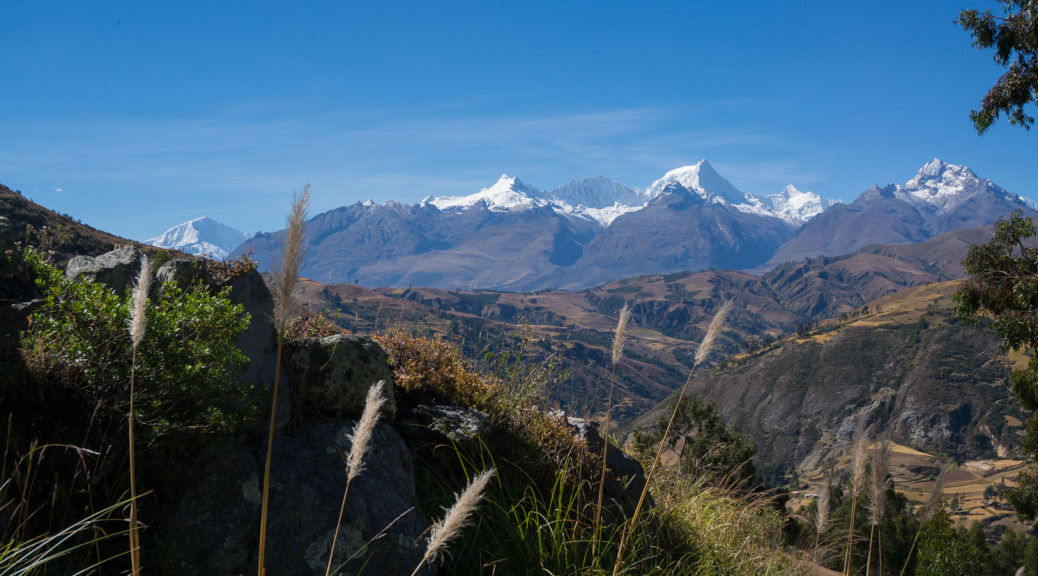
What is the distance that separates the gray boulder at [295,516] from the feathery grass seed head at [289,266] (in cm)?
164

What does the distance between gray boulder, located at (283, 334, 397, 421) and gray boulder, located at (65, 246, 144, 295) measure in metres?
1.32

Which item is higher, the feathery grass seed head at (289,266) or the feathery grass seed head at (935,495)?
the feathery grass seed head at (289,266)

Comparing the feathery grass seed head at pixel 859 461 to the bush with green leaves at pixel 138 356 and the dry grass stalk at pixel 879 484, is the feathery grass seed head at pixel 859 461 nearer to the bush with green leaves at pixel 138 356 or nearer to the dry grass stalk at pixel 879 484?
the dry grass stalk at pixel 879 484

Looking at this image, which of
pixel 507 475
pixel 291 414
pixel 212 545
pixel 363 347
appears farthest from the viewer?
pixel 507 475

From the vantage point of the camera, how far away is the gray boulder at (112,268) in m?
4.44

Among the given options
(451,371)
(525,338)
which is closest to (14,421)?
(451,371)

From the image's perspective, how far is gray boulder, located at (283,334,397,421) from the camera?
4.58 metres

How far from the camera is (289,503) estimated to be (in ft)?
12.3

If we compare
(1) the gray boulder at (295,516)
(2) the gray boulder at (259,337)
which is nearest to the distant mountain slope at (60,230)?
(2) the gray boulder at (259,337)

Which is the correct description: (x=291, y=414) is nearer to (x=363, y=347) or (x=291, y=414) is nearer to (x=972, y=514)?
(x=363, y=347)

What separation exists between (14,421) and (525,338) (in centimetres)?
431

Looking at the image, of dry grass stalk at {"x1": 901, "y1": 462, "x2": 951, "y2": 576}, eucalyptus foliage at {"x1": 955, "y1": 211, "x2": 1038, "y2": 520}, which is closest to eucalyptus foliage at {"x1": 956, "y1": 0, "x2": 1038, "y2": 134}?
eucalyptus foliage at {"x1": 955, "y1": 211, "x2": 1038, "y2": 520}

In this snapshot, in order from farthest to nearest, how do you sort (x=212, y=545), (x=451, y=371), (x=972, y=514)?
(x=972, y=514), (x=451, y=371), (x=212, y=545)

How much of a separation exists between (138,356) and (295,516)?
4.55 feet
